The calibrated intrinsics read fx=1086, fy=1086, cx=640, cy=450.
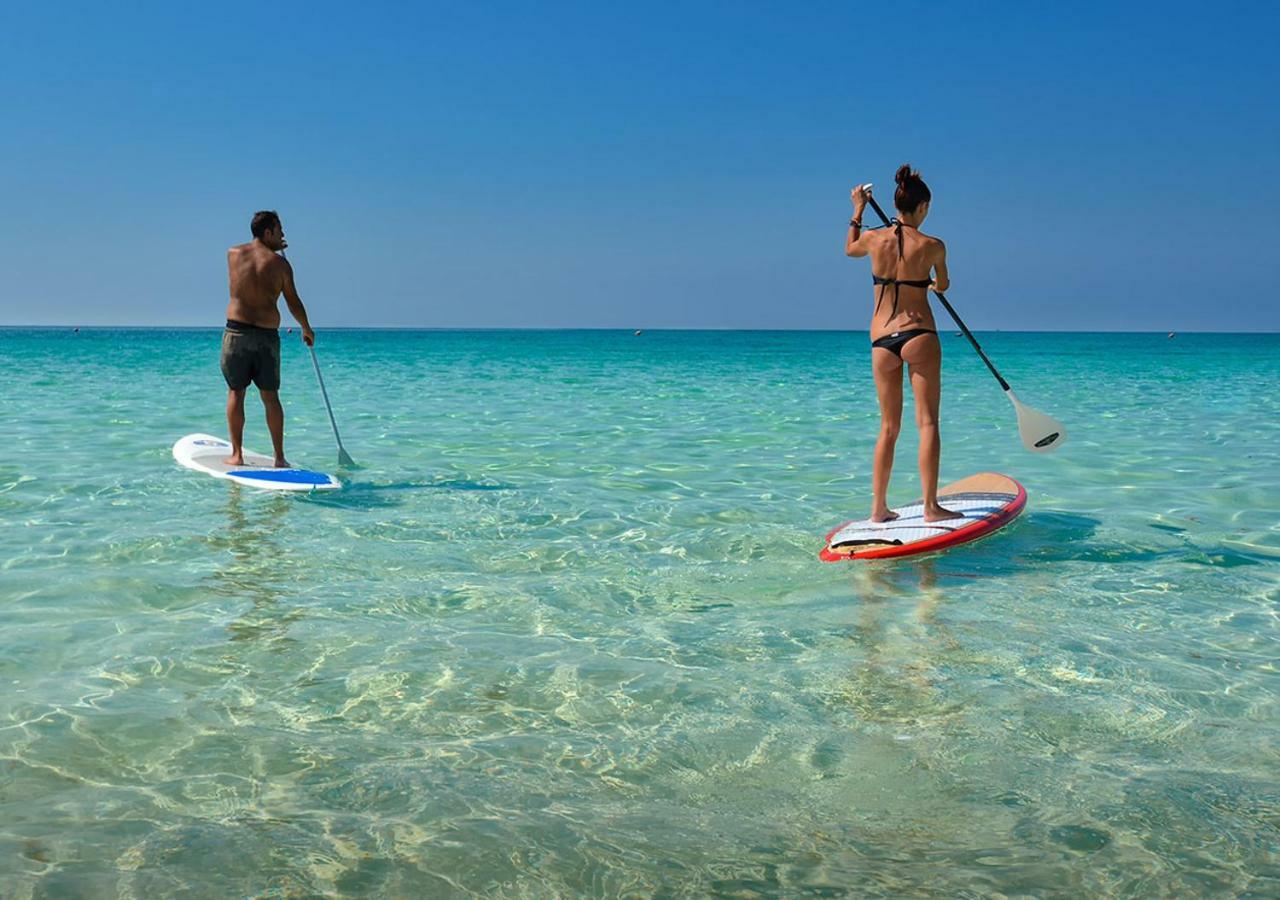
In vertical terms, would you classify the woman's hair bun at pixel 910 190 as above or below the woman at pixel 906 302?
above

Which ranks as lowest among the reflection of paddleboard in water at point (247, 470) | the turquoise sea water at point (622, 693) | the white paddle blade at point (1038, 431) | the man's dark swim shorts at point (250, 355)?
the turquoise sea water at point (622, 693)

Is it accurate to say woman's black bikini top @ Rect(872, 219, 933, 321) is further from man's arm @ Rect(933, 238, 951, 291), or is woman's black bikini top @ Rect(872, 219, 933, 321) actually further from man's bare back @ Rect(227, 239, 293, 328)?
man's bare back @ Rect(227, 239, 293, 328)

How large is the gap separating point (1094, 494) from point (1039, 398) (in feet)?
50.8

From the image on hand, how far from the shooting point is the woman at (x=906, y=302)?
6312 mm

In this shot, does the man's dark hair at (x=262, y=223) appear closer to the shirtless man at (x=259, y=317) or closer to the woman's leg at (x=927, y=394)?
the shirtless man at (x=259, y=317)

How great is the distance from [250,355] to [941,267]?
5.72 m

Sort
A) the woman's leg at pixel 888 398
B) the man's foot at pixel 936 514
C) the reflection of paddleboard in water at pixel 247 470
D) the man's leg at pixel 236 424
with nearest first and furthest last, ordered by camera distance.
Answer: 1. the woman's leg at pixel 888 398
2. the man's foot at pixel 936 514
3. the reflection of paddleboard in water at pixel 247 470
4. the man's leg at pixel 236 424

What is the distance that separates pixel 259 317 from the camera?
9.05 meters

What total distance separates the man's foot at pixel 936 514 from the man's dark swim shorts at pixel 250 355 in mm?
5446

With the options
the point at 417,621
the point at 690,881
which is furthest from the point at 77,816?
the point at 417,621

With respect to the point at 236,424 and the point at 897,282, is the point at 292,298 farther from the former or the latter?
the point at 897,282

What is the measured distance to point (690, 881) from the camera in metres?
2.82

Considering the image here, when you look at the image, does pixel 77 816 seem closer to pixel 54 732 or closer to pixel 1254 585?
pixel 54 732

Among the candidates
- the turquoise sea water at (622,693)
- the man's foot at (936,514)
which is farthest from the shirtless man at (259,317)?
the man's foot at (936,514)
